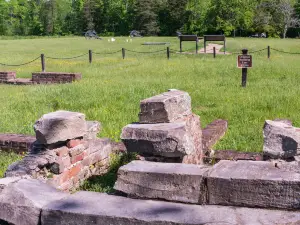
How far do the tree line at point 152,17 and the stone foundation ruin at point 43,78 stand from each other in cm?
4814

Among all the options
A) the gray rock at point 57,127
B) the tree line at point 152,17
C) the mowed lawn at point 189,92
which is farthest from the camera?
the tree line at point 152,17

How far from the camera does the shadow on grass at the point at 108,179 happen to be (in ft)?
17.2

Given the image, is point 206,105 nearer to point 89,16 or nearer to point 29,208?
point 29,208

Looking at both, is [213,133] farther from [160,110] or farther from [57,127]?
[57,127]

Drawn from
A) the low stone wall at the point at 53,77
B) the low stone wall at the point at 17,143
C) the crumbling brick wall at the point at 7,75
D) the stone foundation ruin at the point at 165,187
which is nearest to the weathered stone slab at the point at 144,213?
the stone foundation ruin at the point at 165,187

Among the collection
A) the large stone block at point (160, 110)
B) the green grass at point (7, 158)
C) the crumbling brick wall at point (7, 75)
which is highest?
the large stone block at point (160, 110)

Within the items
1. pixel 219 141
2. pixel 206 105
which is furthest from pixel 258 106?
pixel 219 141

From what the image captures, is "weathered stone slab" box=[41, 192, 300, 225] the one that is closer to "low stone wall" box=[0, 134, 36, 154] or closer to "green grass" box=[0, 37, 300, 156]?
"low stone wall" box=[0, 134, 36, 154]

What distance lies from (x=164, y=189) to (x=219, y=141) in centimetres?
401

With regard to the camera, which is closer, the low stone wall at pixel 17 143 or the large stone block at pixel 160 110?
the large stone block at pixel 160 110

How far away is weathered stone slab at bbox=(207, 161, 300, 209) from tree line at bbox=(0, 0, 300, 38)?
5991 centimetres

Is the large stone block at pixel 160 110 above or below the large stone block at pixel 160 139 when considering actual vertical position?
above

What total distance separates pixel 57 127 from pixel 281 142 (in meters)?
2.36

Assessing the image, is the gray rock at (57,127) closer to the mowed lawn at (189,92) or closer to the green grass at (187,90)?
the mowed lawn at (189,92)
